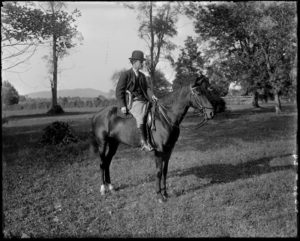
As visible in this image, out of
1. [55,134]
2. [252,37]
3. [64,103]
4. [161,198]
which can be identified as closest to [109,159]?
[161,198]

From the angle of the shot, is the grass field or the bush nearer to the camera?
the grass field

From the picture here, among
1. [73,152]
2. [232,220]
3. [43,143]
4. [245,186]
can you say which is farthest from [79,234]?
[43,143]

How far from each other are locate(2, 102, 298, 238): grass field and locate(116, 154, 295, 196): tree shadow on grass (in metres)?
0.03

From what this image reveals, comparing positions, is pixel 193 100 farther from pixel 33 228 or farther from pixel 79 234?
pixel 33 228

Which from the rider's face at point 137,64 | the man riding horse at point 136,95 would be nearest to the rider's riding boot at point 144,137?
the man riding horse at point 136,95

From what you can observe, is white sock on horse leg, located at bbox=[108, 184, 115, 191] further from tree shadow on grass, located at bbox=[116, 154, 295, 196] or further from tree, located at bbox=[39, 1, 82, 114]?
tree, located at bbox=[39, 1, 82, 114]

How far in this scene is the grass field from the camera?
5801 mm

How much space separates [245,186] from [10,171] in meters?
8.53

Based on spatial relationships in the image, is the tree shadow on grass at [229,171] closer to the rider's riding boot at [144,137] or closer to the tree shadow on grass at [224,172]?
the tree shadow on grass at [224,172]

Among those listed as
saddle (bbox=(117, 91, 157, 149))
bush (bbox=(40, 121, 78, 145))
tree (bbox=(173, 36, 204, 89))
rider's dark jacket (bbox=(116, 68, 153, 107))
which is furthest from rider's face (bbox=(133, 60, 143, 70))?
tree (bbox=(173, 36, 204, 89))

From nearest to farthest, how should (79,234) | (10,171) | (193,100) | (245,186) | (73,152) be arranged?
1. (79,234)
2. (193,100)
3. (245,186)
4. (10,171)
5. (73,152)

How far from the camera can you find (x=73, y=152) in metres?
13.2

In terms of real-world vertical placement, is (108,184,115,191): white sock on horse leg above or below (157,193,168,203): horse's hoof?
below

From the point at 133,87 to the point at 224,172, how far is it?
15.4 feet
